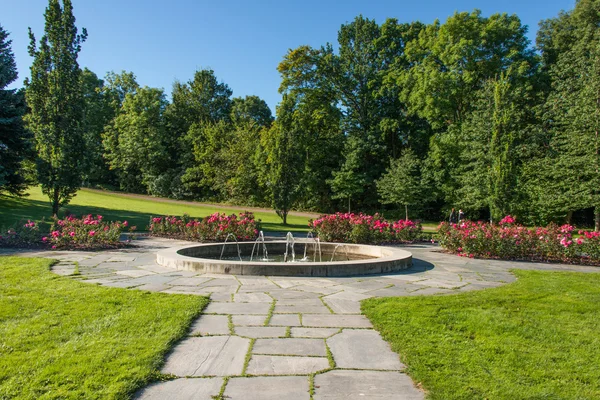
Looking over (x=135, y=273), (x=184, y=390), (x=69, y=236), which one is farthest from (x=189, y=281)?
(x=69, y=236)

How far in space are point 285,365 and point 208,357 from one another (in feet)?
2.01

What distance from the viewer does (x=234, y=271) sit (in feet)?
21.8

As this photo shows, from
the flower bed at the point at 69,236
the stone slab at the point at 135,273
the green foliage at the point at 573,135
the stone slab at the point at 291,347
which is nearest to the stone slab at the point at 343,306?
the stone slab at the point at 291,347

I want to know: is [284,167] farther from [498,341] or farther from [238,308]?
[498,341]

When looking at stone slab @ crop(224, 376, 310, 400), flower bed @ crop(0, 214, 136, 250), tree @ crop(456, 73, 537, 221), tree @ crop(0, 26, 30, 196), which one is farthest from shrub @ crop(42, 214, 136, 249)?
tree @ crop(456, 73, 537, 221)

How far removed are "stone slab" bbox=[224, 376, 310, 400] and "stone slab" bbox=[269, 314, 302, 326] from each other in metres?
1.23

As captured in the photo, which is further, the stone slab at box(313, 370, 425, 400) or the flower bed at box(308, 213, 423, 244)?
the flower bed at box(308, 213, 423, 244)

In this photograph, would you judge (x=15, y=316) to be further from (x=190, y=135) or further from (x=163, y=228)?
(x=190, y=135)

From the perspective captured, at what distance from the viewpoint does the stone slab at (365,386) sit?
2625 mm

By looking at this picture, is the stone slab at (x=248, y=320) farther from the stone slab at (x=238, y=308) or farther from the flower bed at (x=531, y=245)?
the flower bed at (x=531, y=245)

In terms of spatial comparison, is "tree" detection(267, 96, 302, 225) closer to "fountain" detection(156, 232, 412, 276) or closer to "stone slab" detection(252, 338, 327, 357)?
"fountain" detection(156, 232, 412, 276)

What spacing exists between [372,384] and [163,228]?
38.2 ft

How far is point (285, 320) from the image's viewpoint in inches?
166

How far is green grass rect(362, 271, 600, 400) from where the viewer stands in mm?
2758
